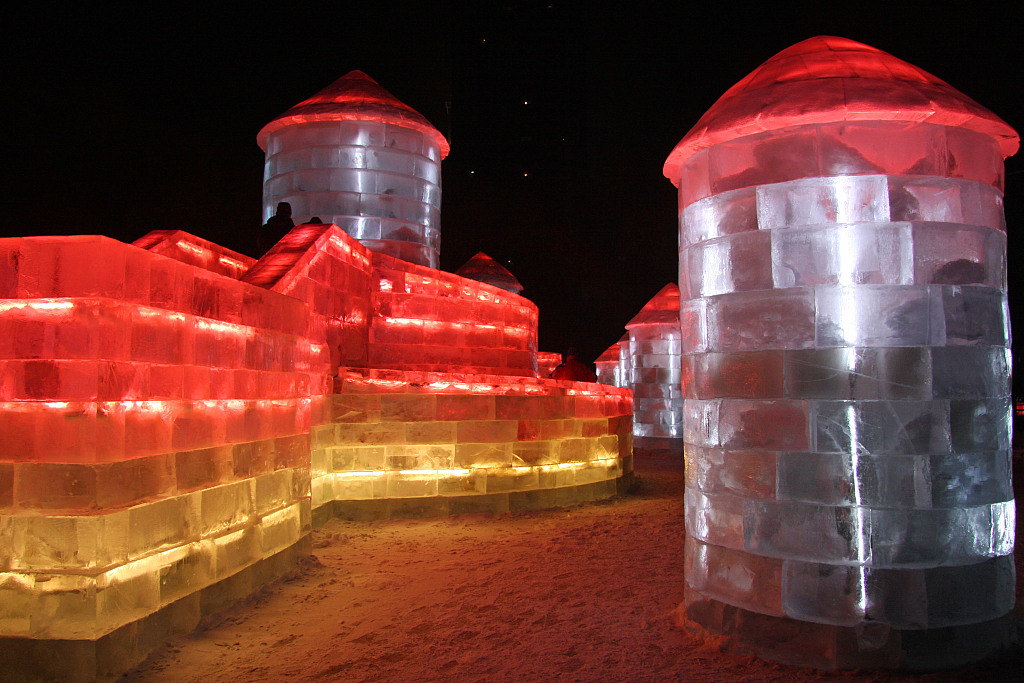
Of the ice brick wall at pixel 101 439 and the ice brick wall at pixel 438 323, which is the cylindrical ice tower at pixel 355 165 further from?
the ice brick wall at pixel 101 439

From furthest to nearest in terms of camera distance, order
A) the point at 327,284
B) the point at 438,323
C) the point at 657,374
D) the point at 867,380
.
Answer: the point at 657,374 → the point at 438,323 → the point at 327,284 → the point at 867,380

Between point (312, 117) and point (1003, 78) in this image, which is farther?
point (312, 117)

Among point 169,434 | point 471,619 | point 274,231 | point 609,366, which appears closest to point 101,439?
point 169,434

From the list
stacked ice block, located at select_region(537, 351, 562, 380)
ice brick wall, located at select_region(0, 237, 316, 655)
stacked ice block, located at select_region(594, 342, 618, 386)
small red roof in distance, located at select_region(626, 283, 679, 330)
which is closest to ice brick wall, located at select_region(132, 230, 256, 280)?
ice brick wall, located at select_region(0, 237, 316, 655)

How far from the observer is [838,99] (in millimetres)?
3996

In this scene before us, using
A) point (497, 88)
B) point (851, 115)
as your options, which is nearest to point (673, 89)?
point (497, 88)

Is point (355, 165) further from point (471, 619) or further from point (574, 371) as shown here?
point (471, 619)

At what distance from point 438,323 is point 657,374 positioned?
39.0ft

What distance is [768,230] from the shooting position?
419 cm

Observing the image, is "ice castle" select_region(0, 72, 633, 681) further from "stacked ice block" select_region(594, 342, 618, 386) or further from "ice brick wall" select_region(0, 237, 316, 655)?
"stacked ice block" select_region(594, 342, 618, 386)

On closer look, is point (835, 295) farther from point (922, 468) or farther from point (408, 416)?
point (408, 416)

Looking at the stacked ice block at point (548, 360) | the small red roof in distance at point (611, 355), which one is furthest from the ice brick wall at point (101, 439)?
the small red roof in distance at point (611, 355)

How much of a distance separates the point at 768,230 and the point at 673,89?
16.2 meters

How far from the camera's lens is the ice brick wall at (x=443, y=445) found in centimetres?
849
